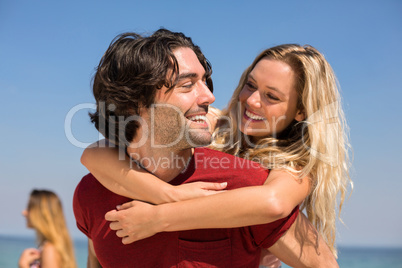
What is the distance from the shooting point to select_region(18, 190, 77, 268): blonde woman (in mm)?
5168

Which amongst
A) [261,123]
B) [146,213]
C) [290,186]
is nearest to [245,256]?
[290,186]

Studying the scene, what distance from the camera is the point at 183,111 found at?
266 cm

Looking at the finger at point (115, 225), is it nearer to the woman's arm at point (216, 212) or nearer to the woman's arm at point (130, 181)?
the woman's arm at point (216, 212)

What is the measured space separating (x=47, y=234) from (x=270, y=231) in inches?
156

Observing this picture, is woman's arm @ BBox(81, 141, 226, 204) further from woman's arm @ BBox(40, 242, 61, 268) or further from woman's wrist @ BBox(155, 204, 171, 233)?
woman's arm @ BBox(40, 242, 61, 268)

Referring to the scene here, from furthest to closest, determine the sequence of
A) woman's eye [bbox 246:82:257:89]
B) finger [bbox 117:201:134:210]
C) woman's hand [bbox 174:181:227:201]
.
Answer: woman's eye [bbox 246:82:257:89]
finger [bbox 117:201:134:210]
woman's hand [bbox 174:181:227:201]

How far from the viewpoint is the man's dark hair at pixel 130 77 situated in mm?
2705

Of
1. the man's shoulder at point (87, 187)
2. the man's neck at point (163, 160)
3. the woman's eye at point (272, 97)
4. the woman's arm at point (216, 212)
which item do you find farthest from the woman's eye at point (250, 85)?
the man's shoulder at point (87, 187)

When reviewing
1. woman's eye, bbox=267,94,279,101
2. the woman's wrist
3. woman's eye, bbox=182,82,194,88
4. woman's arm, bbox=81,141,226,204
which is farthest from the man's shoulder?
woman's eye, bbox=267,94,279,101

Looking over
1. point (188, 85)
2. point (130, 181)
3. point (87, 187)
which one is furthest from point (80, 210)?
point (188, 85)

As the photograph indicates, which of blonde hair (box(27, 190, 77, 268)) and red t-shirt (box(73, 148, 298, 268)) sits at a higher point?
red t-shirt (box(73, 148, 298, 268))

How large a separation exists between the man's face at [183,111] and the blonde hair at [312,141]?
0.55 meters

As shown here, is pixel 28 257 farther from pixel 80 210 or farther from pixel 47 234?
pixel 80 210

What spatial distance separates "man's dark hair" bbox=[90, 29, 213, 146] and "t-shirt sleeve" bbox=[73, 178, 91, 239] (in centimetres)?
43
